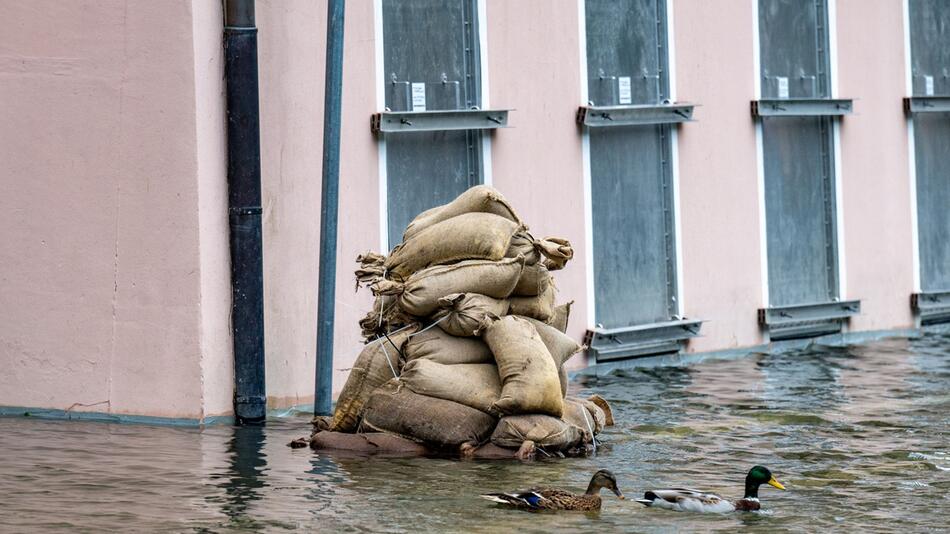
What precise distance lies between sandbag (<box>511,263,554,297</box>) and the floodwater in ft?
3.76

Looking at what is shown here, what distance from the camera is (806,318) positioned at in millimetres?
18766

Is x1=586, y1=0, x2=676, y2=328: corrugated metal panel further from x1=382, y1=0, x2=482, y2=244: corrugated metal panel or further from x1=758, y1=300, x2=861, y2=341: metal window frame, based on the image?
x1=382, y1=0, x2=482, y2=244: corrugated metal panel

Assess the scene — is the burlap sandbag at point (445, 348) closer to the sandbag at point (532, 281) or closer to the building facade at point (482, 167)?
the sandbag at point (532, 281)

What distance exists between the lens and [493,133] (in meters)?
15.5

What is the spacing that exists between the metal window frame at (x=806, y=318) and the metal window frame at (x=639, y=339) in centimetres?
121

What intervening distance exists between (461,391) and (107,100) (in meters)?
3.37

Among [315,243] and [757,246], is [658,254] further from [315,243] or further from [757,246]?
[315,243]

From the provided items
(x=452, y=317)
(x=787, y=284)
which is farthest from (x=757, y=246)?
(x=452, y=317)

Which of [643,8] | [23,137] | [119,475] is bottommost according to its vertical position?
[119,475]

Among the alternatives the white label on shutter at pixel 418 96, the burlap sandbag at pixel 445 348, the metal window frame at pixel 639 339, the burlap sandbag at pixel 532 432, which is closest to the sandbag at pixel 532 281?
the burlap sandbag at pixel 445 348

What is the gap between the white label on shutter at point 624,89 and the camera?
1689 centimetres

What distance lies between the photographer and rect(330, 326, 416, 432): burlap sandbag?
38.1ft

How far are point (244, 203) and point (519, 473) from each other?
131 inches

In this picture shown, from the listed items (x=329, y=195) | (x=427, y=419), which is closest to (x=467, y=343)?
(x=427, y=419)
